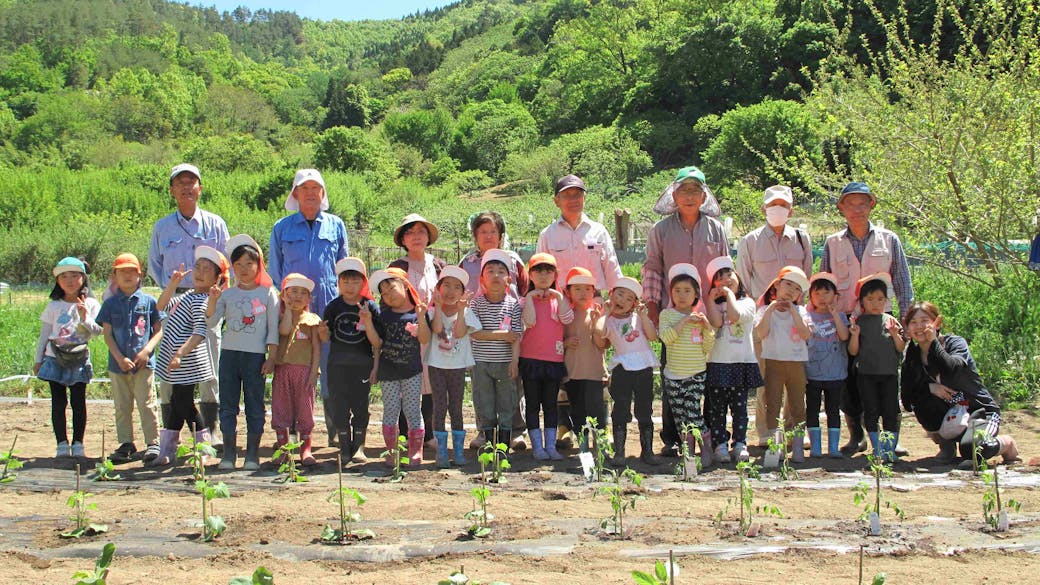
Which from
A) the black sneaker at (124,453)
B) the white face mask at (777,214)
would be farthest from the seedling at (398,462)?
the white face mask at (777,214)

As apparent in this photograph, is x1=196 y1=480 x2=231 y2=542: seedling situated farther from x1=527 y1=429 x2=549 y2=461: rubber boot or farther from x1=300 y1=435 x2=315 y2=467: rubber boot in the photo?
x1=527 y1=429 x2=549 y2=461: rubber boot

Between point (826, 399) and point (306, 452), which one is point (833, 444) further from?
point (306, 452)

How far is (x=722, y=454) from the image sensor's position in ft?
19.0

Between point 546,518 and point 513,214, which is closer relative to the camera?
point 546,518

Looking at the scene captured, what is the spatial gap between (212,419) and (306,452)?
0.82 meters

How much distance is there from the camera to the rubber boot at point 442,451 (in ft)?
18.7

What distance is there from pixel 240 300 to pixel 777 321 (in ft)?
10.5

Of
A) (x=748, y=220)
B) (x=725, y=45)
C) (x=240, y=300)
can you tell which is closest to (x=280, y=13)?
(x=725, y=45)

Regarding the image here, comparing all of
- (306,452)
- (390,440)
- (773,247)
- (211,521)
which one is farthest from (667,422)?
(211,521)

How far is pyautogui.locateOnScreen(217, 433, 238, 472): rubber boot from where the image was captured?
5.68 metres

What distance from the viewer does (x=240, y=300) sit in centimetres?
574

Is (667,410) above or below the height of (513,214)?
below

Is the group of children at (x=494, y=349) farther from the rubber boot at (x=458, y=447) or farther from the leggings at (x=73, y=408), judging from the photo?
the leggings at (x=73, y=408)

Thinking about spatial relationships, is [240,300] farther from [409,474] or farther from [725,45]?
[725,45]
